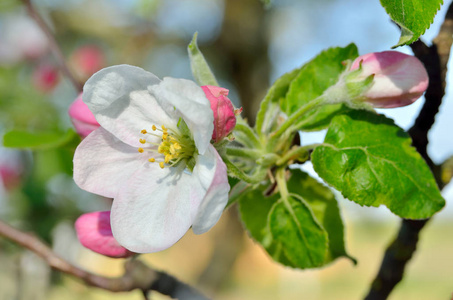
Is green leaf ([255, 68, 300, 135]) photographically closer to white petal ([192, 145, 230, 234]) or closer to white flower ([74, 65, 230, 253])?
white flower ([74, 65, 230, 253])

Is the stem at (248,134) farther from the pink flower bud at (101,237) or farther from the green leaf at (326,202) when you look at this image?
the pink flower bud at (101,237)

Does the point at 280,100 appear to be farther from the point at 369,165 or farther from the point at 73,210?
the point at 73,210

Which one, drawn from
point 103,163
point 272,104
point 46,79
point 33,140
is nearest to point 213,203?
point 103,163

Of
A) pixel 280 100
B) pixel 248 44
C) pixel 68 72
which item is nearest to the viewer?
pixel 280 100

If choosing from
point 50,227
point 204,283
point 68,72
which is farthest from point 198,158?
point 204,283

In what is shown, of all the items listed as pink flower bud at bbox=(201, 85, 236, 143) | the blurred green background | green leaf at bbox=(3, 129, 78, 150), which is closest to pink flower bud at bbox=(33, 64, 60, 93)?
the blurred green background

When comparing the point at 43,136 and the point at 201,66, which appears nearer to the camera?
the point at 201,66
